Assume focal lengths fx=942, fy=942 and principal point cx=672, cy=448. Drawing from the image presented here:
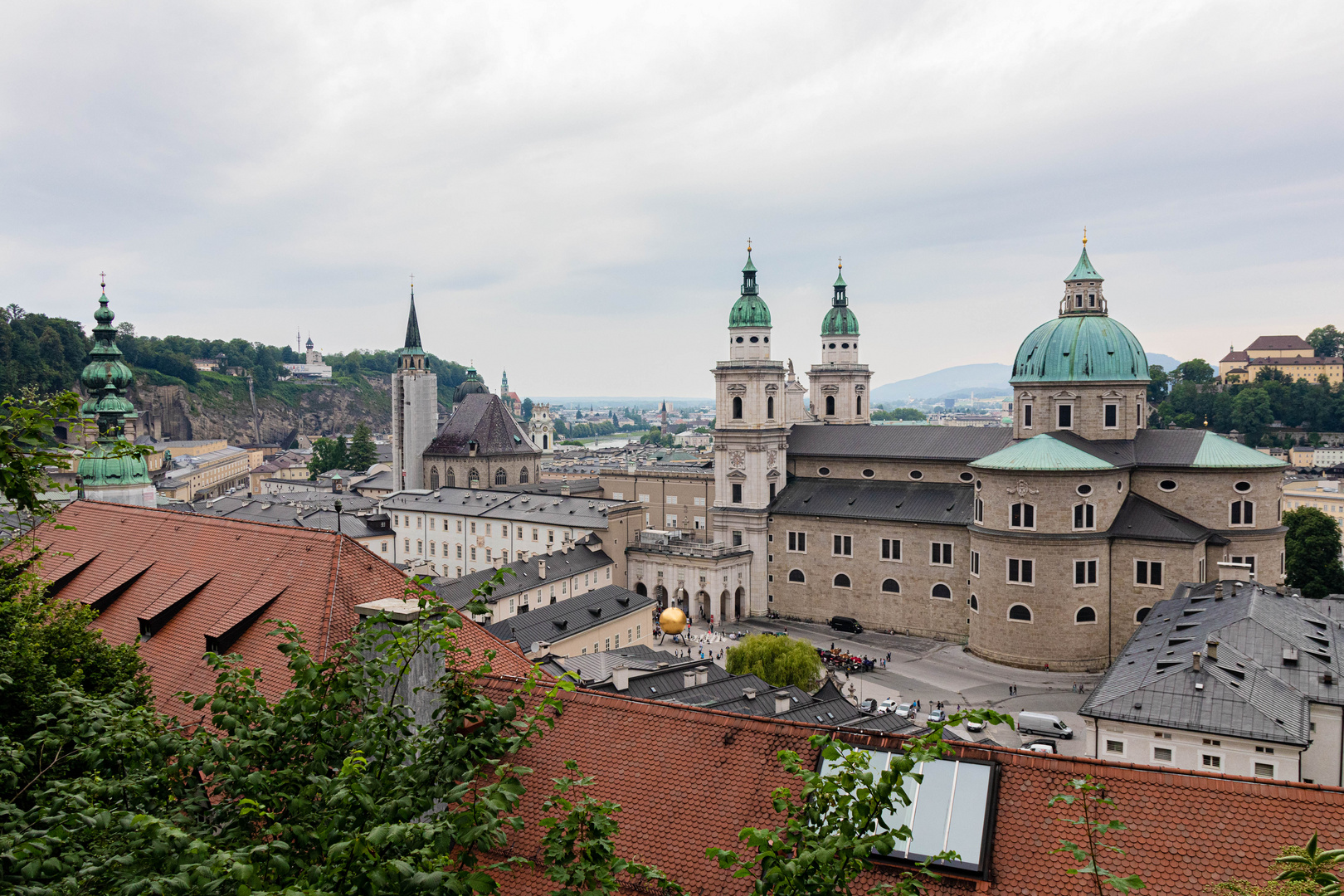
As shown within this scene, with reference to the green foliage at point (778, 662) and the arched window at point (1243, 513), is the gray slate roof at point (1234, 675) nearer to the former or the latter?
the green foliage at point (778, 662)

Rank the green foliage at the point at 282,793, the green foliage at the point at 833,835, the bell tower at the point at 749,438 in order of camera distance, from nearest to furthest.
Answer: the green foliage at the point at 282,793 → the green foliage at the point at 833,835 → the bell tower at the point at 749,438

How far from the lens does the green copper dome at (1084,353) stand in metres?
53.2

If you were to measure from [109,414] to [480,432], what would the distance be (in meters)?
44.1

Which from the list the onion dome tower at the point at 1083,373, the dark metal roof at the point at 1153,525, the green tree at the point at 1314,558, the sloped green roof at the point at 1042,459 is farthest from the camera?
the green tree at the point at 1314,558

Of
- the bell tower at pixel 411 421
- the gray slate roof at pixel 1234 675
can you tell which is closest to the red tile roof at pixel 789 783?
the gray slate roof at pixel 1234 675

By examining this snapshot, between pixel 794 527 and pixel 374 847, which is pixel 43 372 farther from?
pixel 374 847

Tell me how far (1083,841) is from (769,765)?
12.0ft

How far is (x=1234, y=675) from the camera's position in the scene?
27.8 meters

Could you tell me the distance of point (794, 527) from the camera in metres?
60.4

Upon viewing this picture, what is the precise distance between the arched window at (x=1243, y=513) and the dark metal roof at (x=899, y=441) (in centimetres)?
1222

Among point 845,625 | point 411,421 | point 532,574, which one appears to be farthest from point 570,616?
point 411,421

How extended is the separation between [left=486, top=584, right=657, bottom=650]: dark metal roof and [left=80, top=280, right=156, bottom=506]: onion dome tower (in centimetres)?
1620

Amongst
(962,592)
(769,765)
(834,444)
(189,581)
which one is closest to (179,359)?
(834,444)

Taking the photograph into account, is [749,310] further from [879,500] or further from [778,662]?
[778,662]
